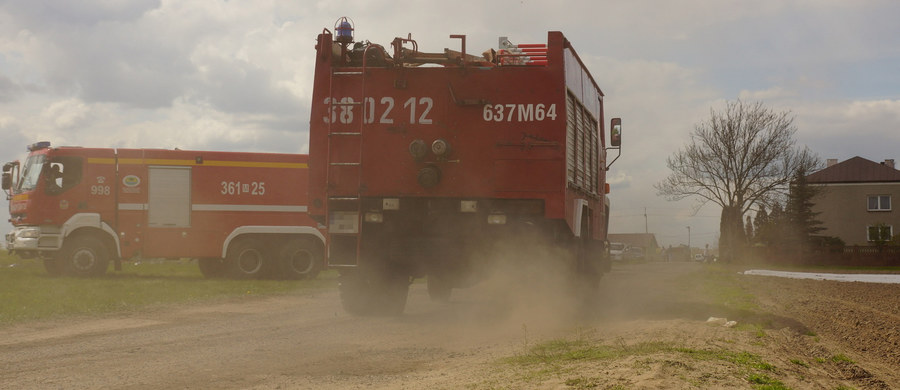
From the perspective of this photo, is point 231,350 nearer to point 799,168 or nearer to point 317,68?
point 317,68

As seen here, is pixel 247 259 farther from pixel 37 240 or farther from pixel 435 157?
pixel 435 157

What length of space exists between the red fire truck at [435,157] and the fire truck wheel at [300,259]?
32.0 ft

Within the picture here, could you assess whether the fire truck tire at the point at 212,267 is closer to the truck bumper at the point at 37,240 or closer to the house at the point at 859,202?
the truck bumper at the point at 37,240

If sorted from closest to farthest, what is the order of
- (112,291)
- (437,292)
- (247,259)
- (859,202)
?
(437,292)
(112,291)
(247,259)
(859,202)

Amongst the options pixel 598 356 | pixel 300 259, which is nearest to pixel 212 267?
pixel 300 259

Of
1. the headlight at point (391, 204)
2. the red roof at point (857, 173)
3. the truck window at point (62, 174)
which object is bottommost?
the headlight at point (391, 204)

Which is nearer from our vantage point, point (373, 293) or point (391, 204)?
point (391, 204)

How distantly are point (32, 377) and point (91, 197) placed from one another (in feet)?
44.3

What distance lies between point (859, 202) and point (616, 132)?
57694mm

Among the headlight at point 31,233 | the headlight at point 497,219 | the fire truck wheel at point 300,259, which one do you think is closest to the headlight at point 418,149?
the headlight at point 497,219

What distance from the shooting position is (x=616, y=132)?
15.0 meters

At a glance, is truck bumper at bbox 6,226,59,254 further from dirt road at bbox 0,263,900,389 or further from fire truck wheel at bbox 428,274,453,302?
fire truck wheel at bbox 428,274,453,302

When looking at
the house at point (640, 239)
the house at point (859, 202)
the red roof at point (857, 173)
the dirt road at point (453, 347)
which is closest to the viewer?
the dirt road at point (453, 347)

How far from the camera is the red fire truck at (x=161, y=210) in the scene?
19.1m
